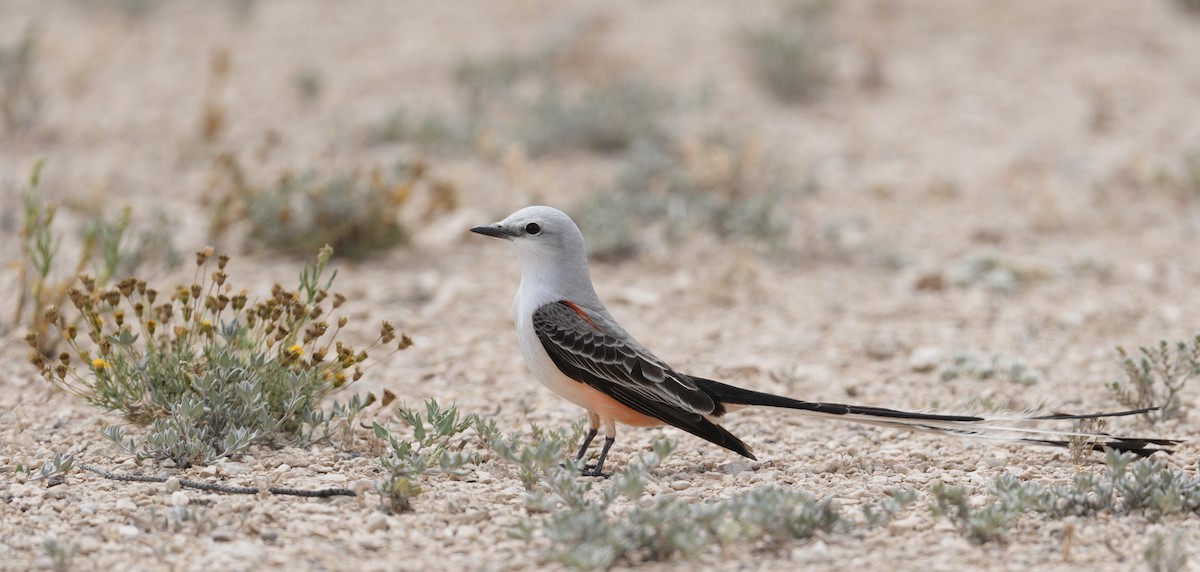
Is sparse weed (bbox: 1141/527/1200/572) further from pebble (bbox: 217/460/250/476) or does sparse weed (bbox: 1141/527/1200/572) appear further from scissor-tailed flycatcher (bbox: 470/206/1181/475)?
pebble (bbox: 217/460/250/476)

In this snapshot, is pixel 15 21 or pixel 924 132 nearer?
pixel 924 132

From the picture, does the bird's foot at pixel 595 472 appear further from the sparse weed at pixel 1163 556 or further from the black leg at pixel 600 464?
the sparse weed at pixel 1163 556

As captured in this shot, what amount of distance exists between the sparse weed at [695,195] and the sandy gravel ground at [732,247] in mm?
184

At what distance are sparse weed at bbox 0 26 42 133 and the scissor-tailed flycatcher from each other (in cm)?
707

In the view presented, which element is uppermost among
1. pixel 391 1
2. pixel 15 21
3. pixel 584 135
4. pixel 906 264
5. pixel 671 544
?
pixel 391 1

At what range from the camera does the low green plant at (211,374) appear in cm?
463

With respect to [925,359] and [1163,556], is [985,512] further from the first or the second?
[925,359]

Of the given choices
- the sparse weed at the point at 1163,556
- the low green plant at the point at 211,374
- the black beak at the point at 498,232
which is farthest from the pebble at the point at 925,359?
the low green plant at the point at 211,374

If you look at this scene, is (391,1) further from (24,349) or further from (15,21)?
(24,349)

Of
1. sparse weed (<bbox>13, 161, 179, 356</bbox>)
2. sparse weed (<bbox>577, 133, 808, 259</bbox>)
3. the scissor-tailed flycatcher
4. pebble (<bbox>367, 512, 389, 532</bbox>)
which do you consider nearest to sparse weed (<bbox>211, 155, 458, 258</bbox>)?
sparse weed (<bbox>13, 161, 179, 356</bbox>)

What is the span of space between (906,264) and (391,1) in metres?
8.57

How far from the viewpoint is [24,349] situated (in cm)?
620

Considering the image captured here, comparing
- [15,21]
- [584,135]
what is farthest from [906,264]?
[15,21]

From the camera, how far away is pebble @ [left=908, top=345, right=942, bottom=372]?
6.53 m
